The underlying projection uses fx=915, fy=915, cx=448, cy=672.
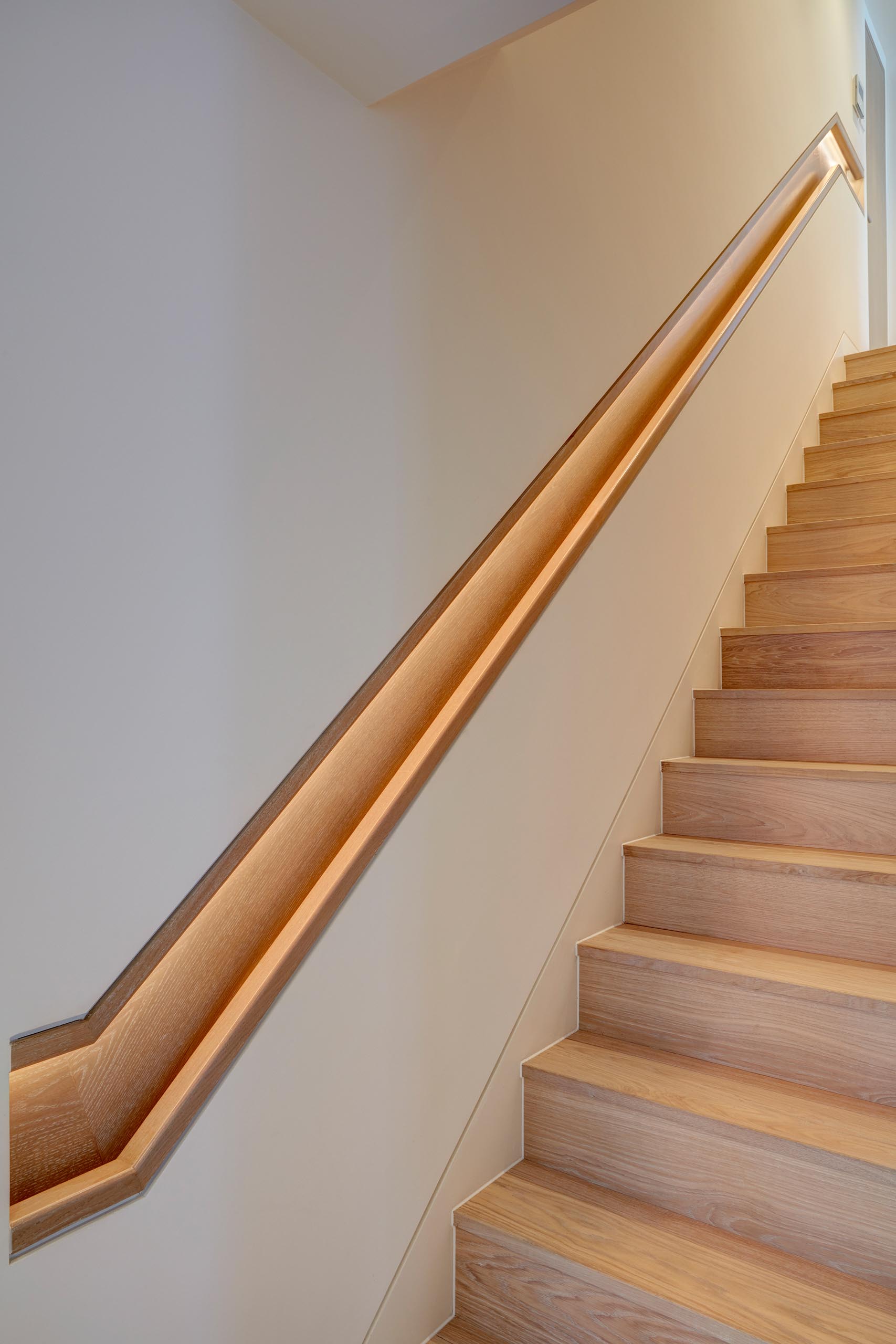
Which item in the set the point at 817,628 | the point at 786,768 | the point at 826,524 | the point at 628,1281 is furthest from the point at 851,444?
the point at 628,1281

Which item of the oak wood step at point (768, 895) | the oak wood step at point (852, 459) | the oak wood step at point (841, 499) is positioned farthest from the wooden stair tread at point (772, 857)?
the oak wood step at point (852, 459)

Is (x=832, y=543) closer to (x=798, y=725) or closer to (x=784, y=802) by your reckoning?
(x=798, y=725)

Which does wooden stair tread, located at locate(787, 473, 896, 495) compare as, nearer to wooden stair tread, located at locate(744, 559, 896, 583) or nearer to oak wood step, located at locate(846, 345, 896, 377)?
wooden stair tread, located at locate(744, 559, 896, 583)

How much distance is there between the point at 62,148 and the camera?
817 millimetres

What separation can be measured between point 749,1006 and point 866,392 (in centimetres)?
258

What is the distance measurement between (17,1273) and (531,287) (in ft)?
4.74

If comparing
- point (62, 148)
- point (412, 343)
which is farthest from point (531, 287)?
point (62, 148)

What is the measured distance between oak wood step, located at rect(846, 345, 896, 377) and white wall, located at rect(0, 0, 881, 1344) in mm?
1985

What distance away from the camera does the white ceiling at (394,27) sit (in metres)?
0.95

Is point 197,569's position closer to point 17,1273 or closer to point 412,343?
point 412,343

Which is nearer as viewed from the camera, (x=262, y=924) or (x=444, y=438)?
(x=262, y=924)

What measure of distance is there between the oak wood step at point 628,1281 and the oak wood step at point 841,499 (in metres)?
1.97

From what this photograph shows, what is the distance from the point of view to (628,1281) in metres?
1.12

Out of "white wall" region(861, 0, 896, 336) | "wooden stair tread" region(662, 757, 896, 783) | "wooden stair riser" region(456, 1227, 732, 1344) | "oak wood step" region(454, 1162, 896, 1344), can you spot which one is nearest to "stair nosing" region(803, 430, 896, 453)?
"wooden stair tread" region(662, 757, 896, 783)
